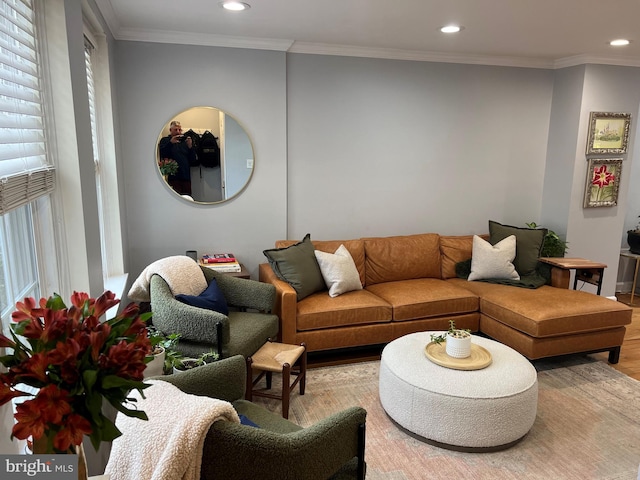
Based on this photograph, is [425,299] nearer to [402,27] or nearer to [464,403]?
[464,403]

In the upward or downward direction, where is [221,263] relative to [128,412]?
downward

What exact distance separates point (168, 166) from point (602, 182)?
4.13 m

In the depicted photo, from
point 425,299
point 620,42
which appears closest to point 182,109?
point 425,299

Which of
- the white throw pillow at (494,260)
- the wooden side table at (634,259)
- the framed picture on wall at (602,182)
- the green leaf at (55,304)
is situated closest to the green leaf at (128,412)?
the green leaf at (55,304)

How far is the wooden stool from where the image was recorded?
2.80m

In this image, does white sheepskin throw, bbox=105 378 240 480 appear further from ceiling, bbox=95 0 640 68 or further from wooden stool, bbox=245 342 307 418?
ceiling, bbox=95 0 640 68

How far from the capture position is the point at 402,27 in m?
3.41

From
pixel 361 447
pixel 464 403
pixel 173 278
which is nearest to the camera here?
pixel 361 447

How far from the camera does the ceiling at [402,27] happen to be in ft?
9.53

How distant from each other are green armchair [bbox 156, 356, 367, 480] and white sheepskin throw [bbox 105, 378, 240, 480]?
55mm

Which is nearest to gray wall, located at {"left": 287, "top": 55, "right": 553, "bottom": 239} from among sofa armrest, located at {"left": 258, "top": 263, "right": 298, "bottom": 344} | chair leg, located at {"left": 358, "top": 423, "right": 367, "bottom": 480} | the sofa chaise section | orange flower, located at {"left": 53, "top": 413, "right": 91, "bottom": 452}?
sofa armrest, located at {"left": 258, "top": 263, "right": 298, "bottom": 344}

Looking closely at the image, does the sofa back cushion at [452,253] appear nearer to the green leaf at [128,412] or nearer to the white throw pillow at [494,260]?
the white throw pillow at [494,260]

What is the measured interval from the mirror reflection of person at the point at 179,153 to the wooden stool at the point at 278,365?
160cm

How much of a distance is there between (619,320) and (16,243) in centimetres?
390
